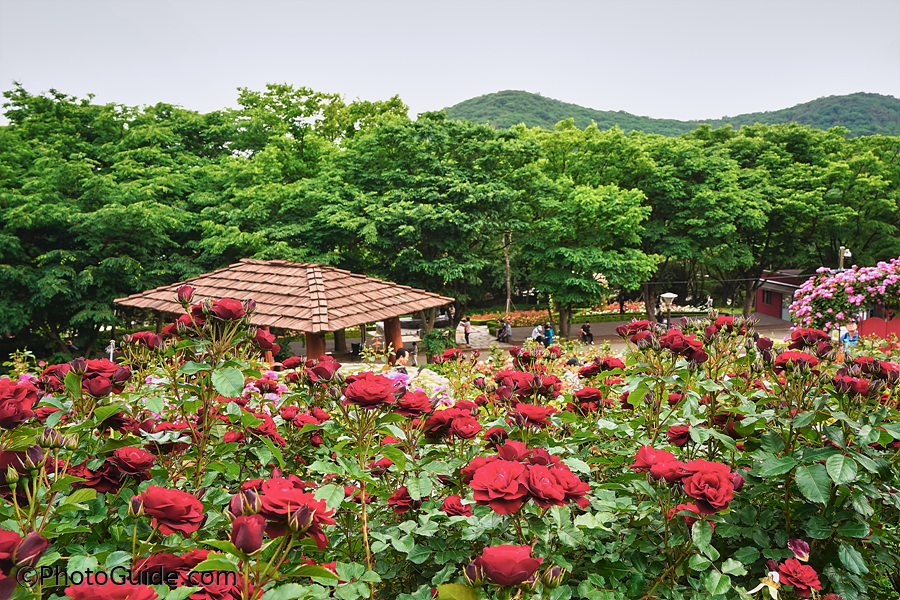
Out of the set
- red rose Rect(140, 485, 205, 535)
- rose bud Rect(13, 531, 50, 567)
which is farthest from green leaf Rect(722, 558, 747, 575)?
rose bud Rect(13, 531, 50, 567)

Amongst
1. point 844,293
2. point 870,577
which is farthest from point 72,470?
point 844,293

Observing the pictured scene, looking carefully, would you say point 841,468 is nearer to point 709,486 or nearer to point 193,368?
point 709,486

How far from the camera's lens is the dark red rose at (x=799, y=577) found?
1692mm

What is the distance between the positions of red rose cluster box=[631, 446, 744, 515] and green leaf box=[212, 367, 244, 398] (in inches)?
51.1

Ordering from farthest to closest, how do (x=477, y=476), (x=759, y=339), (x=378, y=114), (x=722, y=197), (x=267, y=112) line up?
1. (x=378, y=114)
2. (x=722, y=197)
3. (x=267, y=112)
4. (x=759, y=339)
5. (x=477, y=476)

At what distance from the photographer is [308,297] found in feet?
37.7

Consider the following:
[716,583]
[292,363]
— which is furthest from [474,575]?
[292,363]

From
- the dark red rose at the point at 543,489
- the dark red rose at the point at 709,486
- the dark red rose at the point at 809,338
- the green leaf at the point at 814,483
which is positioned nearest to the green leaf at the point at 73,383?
the dark red rose at the point at 543,489

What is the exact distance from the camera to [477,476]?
1475 mm

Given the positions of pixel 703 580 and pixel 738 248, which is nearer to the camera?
pixel 703 580

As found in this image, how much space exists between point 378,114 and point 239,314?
27.9 m

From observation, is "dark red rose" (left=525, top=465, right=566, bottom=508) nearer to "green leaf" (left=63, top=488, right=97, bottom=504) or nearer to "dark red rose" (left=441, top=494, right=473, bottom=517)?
"dark red rose" (left=441, top=494, right=473, bottom=517)

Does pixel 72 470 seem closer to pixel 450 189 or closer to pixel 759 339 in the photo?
pixel 759 339

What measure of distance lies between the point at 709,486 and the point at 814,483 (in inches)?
20.8
